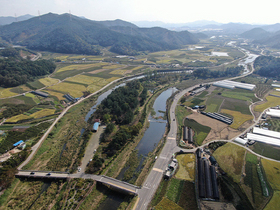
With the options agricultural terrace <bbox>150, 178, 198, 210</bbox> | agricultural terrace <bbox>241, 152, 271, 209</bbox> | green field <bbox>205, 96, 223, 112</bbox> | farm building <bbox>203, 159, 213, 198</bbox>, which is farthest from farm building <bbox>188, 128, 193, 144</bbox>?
green field <bbox>205, 96, 223, 112</bbox>

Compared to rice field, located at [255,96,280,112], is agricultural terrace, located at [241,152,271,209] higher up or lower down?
lower down

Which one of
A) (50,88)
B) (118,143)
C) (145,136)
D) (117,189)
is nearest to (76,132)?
(118,143)

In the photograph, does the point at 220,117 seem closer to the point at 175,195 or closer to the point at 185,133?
the point at 185,133

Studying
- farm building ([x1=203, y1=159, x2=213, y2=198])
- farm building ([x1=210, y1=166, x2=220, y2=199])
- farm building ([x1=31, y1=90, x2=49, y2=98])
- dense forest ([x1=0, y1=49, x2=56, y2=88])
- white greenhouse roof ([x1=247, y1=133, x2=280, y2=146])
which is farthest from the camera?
dense forest ([x1=0, y1=49, x2=56, y2=88])

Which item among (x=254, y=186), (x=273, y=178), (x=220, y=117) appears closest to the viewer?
(x=254, y=186)

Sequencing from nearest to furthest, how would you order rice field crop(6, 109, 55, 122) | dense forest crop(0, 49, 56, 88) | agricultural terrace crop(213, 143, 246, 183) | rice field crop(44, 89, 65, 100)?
agricultural terrace crop(213, 143, 246, 183) → rice field crop(6, 109, 55, 122) → rice field crop(44, 89, 65, 100) → dense forest crop(0, 49, 56, 88)

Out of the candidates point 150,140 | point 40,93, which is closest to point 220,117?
point 150,140

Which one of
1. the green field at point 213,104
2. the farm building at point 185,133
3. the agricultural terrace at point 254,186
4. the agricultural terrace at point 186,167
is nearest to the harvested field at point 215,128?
the farm building at point 185,133

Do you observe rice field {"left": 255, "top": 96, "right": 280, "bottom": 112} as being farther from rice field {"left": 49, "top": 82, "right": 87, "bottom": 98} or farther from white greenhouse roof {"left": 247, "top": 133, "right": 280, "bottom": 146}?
rice field {"left": 49, "top": 82, "right": 87, "bottom": 98}
